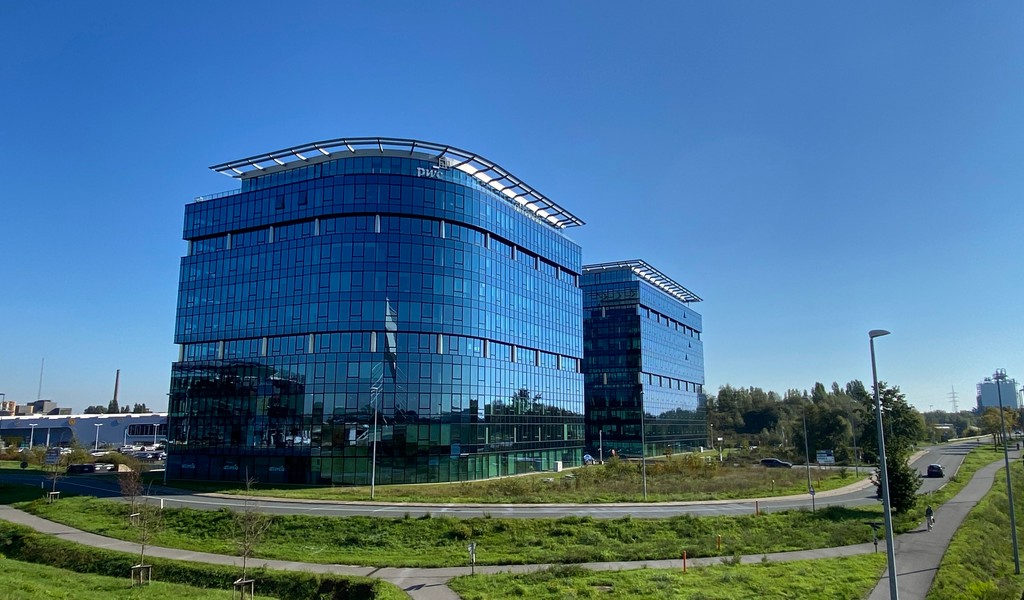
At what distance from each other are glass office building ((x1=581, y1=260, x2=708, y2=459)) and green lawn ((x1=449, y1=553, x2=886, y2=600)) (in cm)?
8454

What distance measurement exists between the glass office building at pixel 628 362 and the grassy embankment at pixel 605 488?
40774mm

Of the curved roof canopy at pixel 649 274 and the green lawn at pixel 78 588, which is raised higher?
the curved roof canopy at pixel 649 274

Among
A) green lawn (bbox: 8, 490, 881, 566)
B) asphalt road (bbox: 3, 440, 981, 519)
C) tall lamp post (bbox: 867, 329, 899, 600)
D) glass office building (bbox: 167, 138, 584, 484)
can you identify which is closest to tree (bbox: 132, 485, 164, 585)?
green lawn (bbox: 8, 490, 881, 566)

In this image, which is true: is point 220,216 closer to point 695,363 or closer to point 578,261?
point 578,261

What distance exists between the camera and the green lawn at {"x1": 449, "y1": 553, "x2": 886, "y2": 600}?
2416cm

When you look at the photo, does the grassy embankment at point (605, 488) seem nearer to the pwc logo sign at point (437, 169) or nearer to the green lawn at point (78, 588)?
the green lawn at point (78, 588)

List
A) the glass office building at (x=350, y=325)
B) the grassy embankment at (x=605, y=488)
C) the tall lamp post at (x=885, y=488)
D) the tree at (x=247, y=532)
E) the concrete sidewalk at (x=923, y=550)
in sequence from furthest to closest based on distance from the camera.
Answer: the glass office building at (x=350, y=325), the grassy embankment at (x=605, y=488), the tree at (x=247, y=532), the concrete sidewalk at (x=923, y=550), the tall lamp post at (x=885, y=488)

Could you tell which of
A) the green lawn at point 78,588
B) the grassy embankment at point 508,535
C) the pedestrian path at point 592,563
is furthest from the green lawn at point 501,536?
the green lawn at point 78,588

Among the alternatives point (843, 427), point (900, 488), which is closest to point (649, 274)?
point (843, 427)

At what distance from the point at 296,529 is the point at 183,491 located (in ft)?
88.2

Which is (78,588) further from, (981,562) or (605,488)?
(981,562)

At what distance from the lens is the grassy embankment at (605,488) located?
51.4 metres

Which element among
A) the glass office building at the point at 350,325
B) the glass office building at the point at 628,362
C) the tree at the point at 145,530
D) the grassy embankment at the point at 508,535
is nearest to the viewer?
the tree at the point at 145,530

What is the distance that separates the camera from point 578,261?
329 ft
